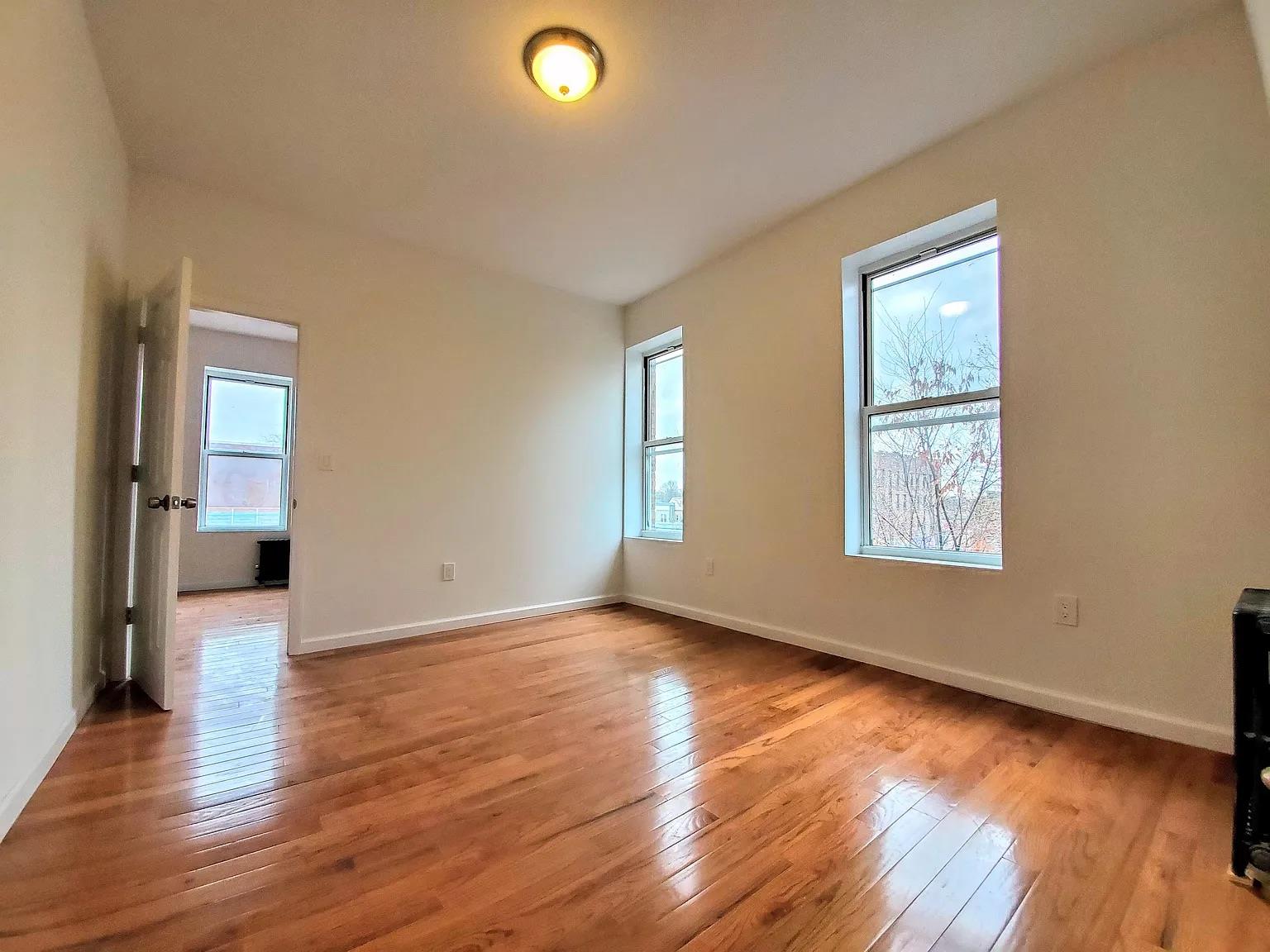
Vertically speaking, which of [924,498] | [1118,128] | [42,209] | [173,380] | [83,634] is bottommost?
[83,634]

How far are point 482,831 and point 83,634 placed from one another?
2009 mm

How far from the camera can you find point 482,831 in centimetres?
144

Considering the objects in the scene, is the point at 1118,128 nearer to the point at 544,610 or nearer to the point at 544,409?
the point at 544,409

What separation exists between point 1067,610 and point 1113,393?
85 cm

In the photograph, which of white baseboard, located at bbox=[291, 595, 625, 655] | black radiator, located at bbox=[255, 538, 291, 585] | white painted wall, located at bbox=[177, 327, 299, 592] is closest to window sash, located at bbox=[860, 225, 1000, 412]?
white baseboard, located at bbox=[291, 595, 625, 655]

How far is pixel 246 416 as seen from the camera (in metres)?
5.88

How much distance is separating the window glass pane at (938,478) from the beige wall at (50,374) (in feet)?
10.9

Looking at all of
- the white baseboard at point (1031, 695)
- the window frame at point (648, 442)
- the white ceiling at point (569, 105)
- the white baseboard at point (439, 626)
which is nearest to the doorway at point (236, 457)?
the white baseboard at point (439, 626)

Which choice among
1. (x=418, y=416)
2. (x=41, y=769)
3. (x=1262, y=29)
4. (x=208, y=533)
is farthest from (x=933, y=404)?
(x=208, y=533)

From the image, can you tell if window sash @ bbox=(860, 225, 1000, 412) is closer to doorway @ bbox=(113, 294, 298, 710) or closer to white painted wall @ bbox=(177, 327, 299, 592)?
doorway @ bbox=(113, 294, 298, 710)

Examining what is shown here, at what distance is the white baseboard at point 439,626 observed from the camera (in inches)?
125

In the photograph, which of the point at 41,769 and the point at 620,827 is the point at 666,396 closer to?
the point at 620,827

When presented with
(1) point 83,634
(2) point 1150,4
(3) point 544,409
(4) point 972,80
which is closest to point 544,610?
(3) point 544,409

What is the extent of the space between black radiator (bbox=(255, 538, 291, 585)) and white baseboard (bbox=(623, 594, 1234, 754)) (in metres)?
4.90
